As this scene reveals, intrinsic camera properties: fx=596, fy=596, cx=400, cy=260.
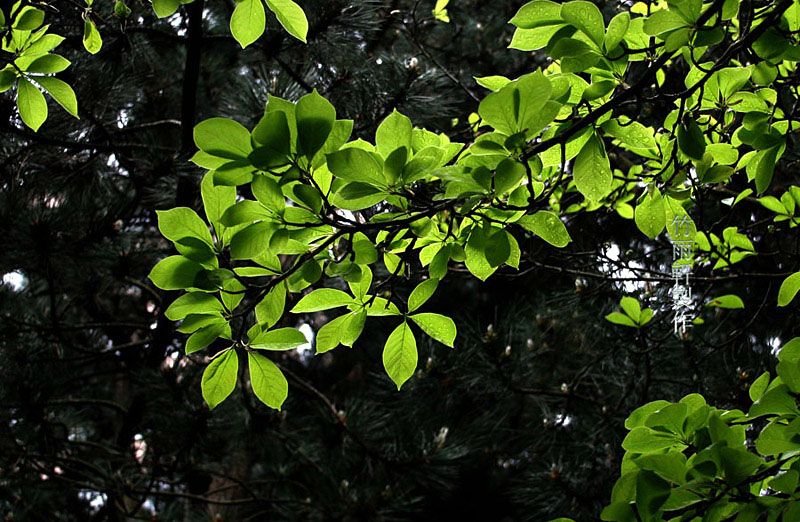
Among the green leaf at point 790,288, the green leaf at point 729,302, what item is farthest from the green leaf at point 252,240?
the green leaf at point 729,302

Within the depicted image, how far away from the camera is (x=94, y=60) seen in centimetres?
183

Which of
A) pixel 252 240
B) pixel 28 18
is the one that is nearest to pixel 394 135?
pixel 252 240

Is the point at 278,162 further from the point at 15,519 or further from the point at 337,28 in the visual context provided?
the point at 15,519

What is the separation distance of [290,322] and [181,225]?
2.37 meters

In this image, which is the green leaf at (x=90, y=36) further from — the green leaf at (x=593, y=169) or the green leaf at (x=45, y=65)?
the green leaf at (x=593, y=169)

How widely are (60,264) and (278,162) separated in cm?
186

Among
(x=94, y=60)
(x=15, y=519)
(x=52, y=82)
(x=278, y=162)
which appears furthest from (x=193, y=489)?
(x=278, y=162)

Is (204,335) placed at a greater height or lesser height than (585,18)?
lesser

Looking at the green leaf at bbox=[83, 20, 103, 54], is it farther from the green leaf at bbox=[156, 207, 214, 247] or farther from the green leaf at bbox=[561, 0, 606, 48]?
the green leaf at bbox=[561, 0, 606, 48]

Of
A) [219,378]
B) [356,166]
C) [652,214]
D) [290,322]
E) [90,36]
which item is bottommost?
[219,378]

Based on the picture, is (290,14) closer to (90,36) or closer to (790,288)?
(90,36)

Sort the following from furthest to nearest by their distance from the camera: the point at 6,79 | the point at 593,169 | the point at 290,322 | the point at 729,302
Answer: the point at 290,322
the point at 729,302
the point at 6,79
the point at 593,169

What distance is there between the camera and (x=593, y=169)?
0.57 meters

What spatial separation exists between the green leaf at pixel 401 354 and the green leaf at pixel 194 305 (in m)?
0.18
